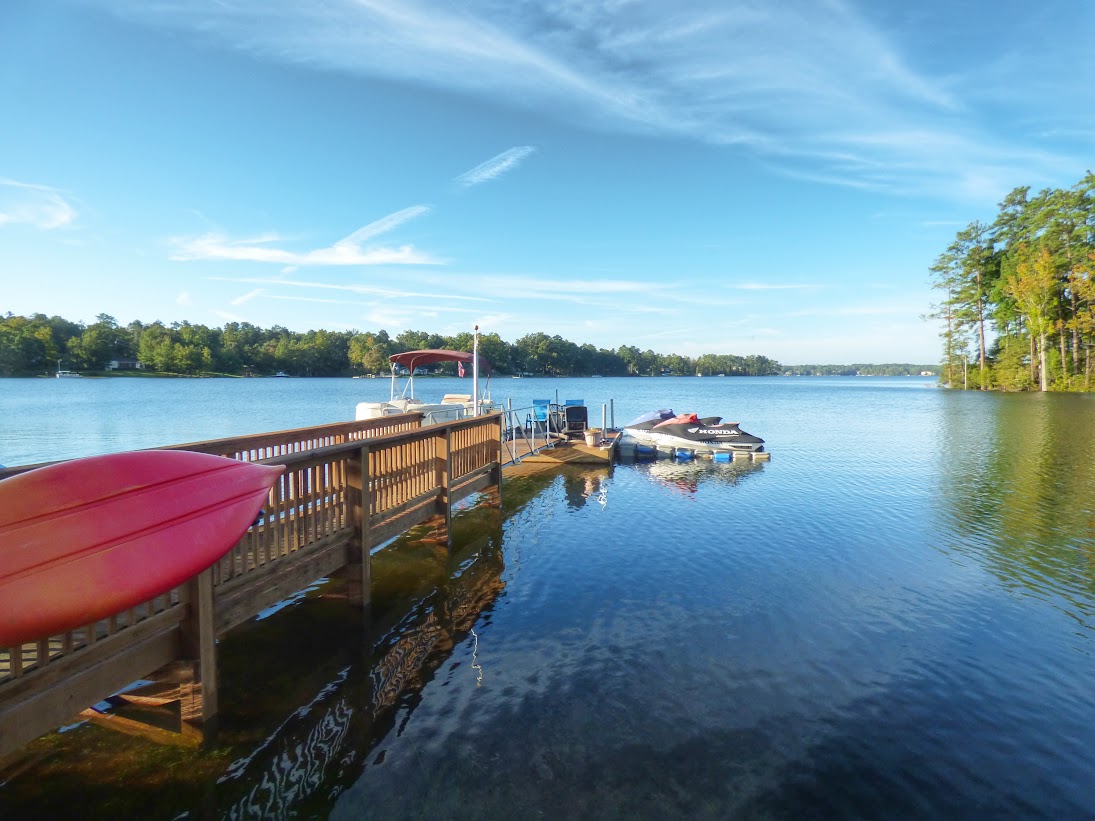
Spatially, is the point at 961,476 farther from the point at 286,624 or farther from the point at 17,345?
the point at 17,345

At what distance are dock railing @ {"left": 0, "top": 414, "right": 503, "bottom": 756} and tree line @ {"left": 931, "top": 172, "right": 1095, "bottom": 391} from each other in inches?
2452

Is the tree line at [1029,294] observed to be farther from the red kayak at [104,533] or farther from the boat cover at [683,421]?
the red kayak at [104,533]

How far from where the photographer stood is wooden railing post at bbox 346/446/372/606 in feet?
20.8

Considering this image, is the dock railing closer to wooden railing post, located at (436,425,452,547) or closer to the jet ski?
wooden railing post, located at (436,425,452,547)

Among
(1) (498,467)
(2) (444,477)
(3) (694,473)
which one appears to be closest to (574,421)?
(3) (694,473)

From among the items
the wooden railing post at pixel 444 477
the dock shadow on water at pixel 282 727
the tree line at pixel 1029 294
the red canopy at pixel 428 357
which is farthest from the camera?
the tree line at pixel 1029 294

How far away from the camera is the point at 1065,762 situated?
4.10m

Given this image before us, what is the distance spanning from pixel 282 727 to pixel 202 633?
3.26ft

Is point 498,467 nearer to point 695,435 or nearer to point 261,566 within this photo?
point 261,566

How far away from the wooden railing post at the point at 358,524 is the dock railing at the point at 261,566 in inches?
0.5

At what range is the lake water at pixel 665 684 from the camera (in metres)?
3.69

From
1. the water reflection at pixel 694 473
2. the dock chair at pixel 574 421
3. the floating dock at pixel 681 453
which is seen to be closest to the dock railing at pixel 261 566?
the water reflection at pixel 694 473

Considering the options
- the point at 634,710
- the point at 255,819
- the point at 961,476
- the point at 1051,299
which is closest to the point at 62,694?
the point at 255,819

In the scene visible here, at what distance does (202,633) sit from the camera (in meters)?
4.06
